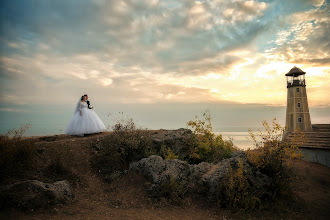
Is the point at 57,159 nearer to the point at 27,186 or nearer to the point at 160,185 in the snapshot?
the point at 27,186

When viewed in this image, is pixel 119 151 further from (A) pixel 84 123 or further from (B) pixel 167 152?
(A) pixel 84 123

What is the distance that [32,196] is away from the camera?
618 cm

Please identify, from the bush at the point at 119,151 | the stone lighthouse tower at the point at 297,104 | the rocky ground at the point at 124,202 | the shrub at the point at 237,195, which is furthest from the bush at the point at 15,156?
the stone lighthouse tower at the point at 297,104

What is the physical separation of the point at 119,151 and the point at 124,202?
3.33 m

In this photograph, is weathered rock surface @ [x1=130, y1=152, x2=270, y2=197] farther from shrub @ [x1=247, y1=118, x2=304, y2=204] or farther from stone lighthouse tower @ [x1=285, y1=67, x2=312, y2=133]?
stone lighthouse tower @ [x1=285, y1=67, x2=312, y2=133]

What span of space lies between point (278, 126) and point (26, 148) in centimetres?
1163

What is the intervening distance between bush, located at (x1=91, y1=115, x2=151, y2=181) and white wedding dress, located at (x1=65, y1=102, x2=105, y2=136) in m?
2.36

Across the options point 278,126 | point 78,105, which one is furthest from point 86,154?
point 278,126

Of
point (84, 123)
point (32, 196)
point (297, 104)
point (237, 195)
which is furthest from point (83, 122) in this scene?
point (297, 104)

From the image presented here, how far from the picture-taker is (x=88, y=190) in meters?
7.94

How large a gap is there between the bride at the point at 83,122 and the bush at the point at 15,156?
3.47 metres

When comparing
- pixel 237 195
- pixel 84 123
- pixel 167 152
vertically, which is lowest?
pixel 237 195

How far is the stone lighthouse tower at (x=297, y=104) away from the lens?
78.4 ft

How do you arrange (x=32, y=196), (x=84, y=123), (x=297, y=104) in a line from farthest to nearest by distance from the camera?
1. (x=297, y=104)
2. (x=84, y=123)
3. (x=32, y=196)
